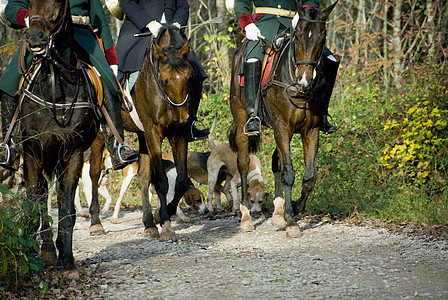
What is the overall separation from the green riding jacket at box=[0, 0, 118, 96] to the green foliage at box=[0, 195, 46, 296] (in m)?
1.42

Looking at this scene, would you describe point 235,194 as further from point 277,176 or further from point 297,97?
point 297,97

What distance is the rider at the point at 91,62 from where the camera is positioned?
5.90 metres

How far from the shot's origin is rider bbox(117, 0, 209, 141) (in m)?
8.58

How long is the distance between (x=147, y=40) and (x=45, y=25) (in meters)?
3.48

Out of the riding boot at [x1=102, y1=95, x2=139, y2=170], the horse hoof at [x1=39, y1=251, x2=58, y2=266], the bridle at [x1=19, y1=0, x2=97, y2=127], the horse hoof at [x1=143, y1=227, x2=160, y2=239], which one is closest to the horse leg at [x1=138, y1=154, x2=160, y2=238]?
the horse hoof at [x1=143, y1=227, x2=160, y2=239]

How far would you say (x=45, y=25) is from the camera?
5391 mm

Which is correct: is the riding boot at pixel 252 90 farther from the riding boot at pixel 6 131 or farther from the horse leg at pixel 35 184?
the riding boot at pixel 6 131

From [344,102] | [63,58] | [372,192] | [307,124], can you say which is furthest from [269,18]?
[344,102]

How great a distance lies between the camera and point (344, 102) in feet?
48.6

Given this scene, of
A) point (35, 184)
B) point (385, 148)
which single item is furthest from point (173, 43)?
point (385, 148)

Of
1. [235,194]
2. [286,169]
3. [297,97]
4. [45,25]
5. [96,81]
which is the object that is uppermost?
[45,25]

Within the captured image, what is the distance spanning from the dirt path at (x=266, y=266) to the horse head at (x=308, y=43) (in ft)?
6.51

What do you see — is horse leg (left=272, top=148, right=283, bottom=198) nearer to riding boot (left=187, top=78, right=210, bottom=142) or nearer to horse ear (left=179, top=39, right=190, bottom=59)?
riding boot (left=187, top=78, right=210, bottom=142)

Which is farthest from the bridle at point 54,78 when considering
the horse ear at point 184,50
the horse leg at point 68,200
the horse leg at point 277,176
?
the horse leg at point 277,176
